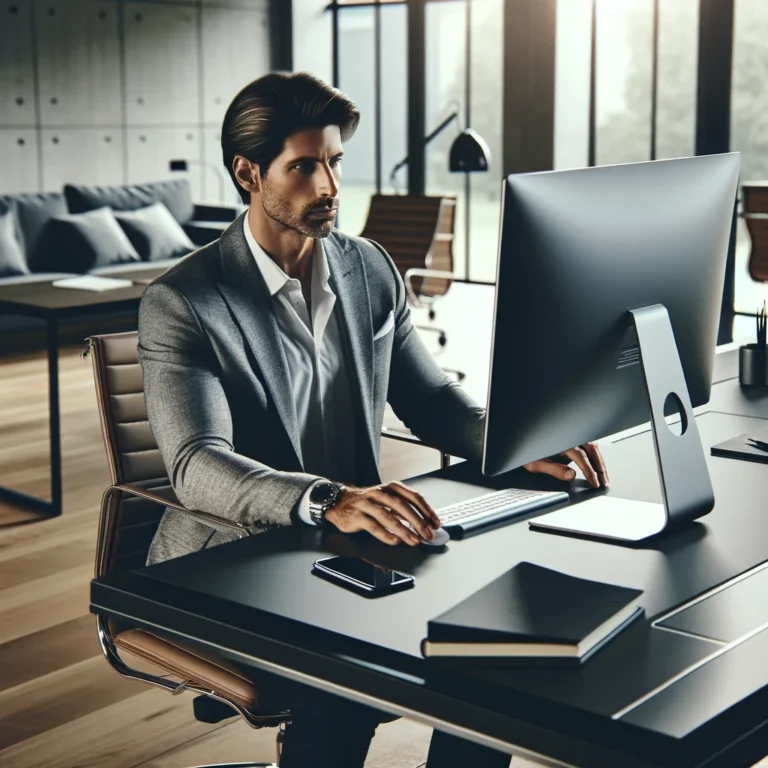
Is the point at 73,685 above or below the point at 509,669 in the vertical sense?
below

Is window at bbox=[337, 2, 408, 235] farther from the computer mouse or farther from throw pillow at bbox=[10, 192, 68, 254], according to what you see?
the computer mouse

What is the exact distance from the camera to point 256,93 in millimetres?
2109

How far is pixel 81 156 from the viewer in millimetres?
9492

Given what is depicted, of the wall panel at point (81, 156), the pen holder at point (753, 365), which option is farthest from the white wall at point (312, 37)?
the pen holder at point (753, 365)

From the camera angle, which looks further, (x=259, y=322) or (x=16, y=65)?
(x=16, y=65)

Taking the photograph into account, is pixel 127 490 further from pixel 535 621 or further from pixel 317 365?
pixel 535 621

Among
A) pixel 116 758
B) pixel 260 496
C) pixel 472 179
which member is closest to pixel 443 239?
pixel 472 179

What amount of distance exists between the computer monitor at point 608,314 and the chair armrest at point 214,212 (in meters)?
7.74

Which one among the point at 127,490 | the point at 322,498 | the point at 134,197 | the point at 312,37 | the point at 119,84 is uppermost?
the point at 312,37

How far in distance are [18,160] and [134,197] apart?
0.94m

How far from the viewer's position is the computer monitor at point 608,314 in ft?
5.05

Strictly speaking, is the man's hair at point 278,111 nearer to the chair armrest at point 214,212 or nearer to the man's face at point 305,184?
the man's face at point 305,184

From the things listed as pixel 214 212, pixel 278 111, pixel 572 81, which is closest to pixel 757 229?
pixel 572 81

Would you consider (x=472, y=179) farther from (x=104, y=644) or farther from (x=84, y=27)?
(x=104, y=644)
